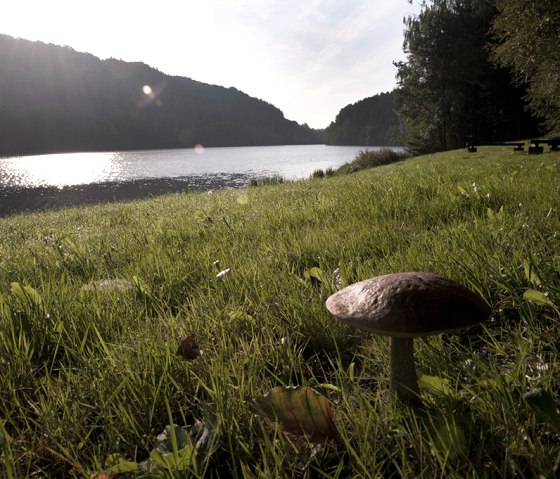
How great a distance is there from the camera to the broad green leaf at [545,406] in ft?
3.01

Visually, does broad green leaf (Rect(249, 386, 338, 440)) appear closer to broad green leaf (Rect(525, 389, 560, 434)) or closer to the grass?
the grass

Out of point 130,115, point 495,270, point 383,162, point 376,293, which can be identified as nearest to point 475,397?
point 376,293

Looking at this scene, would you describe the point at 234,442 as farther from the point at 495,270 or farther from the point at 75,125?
the point at 75,125

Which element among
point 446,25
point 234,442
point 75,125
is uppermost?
point 75,125

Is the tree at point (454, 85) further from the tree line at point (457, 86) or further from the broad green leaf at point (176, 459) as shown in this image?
the broad green leaf at point (176, 459)

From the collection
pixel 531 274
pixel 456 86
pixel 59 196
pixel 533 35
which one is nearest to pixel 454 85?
pixel 456 86

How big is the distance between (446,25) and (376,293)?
182 feet

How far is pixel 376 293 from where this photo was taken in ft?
3.84

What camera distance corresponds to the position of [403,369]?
4.06ft

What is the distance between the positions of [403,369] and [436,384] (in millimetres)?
118

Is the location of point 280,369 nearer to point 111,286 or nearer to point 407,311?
point 407,311

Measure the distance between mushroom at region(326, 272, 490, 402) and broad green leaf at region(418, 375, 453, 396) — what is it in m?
0.03

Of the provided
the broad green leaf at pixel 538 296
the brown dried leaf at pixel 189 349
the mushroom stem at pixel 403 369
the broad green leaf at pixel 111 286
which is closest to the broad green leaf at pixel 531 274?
the broad green leaf at pixel 538 296

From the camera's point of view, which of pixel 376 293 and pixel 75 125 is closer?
pixel 376 293
